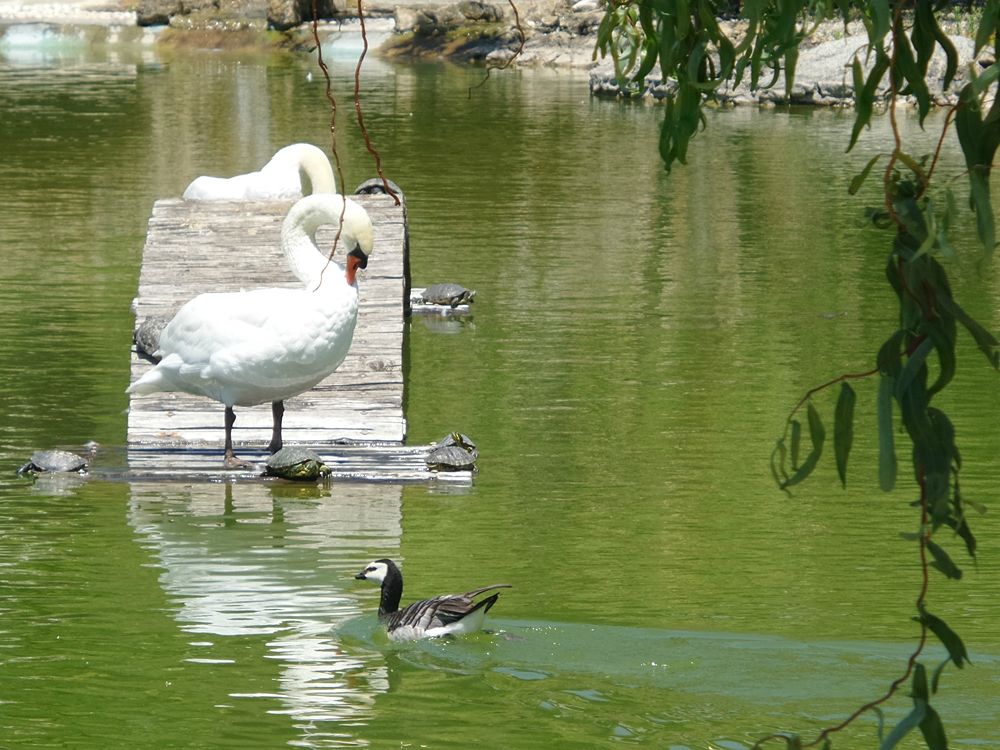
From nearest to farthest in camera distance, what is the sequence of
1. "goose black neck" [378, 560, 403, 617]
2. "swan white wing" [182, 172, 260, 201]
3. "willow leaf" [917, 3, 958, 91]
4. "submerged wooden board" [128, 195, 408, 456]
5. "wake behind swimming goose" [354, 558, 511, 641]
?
"willow leaf" [917, 3, 958, 91]
"wake behind swimming goose" [354, 558, 511, 641]
"goose black neck" [378, 560, 403, 617]
"submerged wooden board" [128, 195, 408, 456]
"swan white wing" [182, 172, 260, 201]

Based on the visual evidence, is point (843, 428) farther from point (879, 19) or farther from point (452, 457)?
point (452, 457)

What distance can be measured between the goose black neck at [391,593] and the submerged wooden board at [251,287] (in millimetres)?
2961

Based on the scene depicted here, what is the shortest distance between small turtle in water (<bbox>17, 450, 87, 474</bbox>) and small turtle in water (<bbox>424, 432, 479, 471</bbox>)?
6.83 feet

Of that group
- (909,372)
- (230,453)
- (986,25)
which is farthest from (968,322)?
(230,453)

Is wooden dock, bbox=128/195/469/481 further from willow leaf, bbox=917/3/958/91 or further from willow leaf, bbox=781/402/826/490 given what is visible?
willow leaf, bbox=917/3/958/91

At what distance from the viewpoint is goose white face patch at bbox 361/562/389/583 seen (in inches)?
327

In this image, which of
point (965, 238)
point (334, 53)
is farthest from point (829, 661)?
point (334, 53)

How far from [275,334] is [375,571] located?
7.56ft

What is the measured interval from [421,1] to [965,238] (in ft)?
122

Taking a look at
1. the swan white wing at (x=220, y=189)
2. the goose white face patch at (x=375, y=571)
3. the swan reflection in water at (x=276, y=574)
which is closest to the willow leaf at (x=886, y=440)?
the swan reflection in water at (x=276, y=574)

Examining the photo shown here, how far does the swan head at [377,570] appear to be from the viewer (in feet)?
27.0

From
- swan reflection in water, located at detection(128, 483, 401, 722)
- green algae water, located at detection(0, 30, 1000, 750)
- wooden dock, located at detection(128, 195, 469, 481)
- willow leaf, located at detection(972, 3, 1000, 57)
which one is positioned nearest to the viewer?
willow leaf, located at detection(972, 3, 1000, 57)

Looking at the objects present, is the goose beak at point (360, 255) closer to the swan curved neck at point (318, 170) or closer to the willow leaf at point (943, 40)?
the swan curved neck at point (318, 170)

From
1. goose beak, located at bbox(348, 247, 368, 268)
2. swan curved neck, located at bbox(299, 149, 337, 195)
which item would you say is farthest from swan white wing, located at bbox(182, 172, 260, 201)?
goose beak, located at bbox(348, 247, 368, 268)
